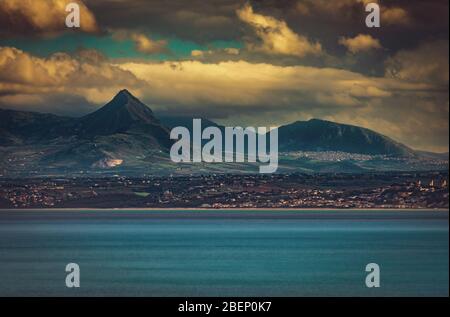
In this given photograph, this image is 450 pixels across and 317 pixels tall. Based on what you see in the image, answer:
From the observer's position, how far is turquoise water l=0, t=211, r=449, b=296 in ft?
232

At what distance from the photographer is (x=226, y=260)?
9662cm

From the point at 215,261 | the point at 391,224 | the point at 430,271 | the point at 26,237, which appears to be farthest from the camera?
the point at 391,224

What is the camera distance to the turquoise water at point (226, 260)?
7056cm

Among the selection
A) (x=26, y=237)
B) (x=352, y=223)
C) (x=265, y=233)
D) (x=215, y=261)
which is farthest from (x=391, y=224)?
(x=215, y=261)

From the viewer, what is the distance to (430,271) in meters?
84.3

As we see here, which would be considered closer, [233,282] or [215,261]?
[233,282]

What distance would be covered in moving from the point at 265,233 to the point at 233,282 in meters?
74.1
